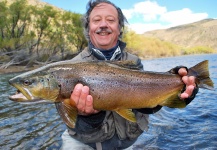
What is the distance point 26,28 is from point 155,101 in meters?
37.9

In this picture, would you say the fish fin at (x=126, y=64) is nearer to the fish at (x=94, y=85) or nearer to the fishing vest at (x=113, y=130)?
the fish at (x=94, y=85)

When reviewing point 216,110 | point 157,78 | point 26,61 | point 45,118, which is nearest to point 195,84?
point 157,78

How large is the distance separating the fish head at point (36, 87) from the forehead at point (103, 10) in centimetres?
143

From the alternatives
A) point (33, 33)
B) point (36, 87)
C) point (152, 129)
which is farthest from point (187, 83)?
point (33, 33)

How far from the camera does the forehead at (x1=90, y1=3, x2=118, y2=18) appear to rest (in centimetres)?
371

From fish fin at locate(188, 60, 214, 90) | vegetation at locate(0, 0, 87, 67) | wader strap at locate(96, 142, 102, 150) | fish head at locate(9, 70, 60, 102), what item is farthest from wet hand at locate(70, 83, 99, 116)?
vegetation at locate(0, 0, 87, 67)

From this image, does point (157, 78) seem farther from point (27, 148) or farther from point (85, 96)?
point (27, 148)

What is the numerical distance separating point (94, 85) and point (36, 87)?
643 millimetres

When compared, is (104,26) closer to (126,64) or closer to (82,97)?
(126,64)

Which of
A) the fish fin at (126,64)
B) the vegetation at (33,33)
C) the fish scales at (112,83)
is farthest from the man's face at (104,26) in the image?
the vegetation at (33,33)

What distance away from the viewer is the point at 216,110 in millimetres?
7352

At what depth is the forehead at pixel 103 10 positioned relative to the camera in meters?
3.71

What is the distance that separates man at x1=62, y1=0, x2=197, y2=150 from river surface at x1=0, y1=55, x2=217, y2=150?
1.69 m

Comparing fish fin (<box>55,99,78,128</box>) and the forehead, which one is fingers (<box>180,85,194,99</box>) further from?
the forehead
